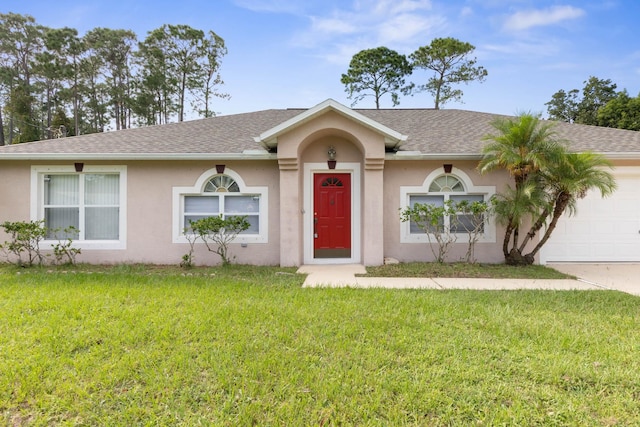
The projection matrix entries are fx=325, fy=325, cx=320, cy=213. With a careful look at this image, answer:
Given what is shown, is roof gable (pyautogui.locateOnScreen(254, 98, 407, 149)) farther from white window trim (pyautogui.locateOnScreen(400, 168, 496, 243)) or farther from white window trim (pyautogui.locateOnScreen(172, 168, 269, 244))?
white window trim (pyautogui.locateOnScreen(400, 168, 496, 243))

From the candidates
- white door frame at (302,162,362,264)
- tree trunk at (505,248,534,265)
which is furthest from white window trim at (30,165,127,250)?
tree trunk at (505,248,534,265)

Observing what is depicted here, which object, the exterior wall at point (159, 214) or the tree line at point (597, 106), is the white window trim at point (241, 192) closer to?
the exterior wall at point (159, 214)

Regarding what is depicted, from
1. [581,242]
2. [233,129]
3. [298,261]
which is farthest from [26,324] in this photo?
[581,242]

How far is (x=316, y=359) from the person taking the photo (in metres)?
3.46

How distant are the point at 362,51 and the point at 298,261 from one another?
2863 centimetres

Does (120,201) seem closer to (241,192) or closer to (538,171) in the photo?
(241,192)

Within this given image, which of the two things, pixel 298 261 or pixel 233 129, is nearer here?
pixel 298 261

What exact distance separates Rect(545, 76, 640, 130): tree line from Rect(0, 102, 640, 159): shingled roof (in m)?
19.7

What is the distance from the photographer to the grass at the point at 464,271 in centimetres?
752

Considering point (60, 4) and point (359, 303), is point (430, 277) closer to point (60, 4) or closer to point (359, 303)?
point (359, 303)

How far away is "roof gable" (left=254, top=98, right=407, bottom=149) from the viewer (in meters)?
7.96

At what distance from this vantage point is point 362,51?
103ft

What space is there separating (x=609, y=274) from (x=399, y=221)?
5.12 meters

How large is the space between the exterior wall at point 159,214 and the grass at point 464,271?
3157 millimetres
